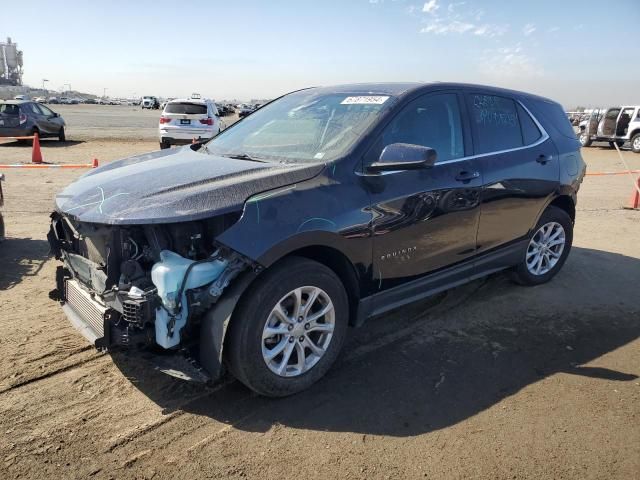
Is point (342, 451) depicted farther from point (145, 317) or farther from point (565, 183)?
point (565, 183)

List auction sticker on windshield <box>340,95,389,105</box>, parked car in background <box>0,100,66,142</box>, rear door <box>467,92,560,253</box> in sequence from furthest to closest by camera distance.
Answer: parked car in background <box>0,100,66,142</box> < rear door <box>467,92,560,253</box> < auction sticker on windshield <box>340,95,389,105</box>

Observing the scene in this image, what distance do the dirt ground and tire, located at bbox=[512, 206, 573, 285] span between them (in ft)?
1.45

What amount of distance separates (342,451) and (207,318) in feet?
3.31

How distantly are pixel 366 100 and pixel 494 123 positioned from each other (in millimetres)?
1324

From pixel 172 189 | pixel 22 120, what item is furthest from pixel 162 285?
pixel 22 120

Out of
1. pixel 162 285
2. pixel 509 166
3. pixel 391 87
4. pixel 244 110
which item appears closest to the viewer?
pixel 162 285

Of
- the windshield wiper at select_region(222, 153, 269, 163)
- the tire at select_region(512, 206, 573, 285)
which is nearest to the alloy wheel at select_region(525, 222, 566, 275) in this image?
the tire at select_region(512, 206, 573, 285)

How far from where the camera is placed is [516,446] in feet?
9.16

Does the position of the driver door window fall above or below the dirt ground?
above

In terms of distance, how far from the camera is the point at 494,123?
4473mm

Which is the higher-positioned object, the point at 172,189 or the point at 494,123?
the point at 494,123

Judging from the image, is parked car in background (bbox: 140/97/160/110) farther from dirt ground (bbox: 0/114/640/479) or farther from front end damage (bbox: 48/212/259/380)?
front end damage (bbox: 48/212/259/380)

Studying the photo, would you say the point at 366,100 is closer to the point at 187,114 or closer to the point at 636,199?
the point at 636,199

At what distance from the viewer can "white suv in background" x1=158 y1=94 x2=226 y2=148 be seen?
17094mm
